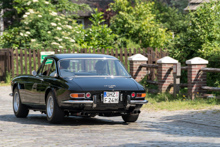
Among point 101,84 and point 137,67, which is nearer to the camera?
point 101,84

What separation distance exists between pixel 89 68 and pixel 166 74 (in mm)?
5836

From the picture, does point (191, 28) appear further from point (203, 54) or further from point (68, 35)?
point (68, 35)

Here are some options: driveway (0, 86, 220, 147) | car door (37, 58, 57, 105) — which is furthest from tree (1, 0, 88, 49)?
car door (37, 58, 57, 105)

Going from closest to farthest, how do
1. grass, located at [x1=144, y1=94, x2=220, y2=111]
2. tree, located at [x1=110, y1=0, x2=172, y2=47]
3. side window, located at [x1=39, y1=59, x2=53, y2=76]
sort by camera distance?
side window, located at [x1=39, y1=59, x2=53, y2=76], grass, located at [x1=144, y1=94, x2=220, y2=111], tree, located at [x1=110, y1=0, x2=172, y2=47]

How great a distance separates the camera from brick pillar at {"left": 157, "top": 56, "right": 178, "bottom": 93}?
54.1 feet

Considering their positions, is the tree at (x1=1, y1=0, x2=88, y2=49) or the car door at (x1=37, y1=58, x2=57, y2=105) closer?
the car door at (x1=37, y1=58, x2=57, y2=105)

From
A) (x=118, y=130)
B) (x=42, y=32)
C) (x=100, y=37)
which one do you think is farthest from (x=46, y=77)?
(x=100, y=37)

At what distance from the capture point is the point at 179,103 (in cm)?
1438

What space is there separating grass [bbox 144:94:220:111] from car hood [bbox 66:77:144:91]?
325cm

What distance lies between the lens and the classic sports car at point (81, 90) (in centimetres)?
1009

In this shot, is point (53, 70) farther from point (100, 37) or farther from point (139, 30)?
point (139, 30)

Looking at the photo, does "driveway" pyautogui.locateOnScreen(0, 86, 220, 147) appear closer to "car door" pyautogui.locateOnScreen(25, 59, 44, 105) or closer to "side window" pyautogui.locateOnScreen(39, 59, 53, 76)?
"car door" pyautogui.locateOnScreen(25, 59, 44, 105)

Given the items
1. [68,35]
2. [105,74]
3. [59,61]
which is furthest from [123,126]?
[68,35]

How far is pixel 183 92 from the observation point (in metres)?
16.5
